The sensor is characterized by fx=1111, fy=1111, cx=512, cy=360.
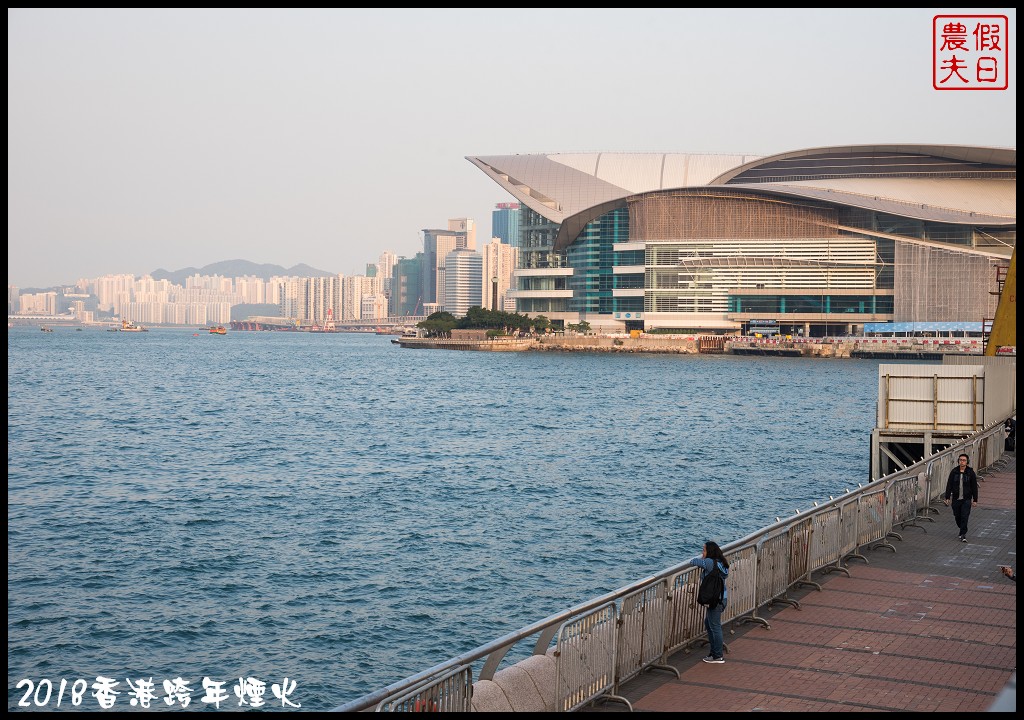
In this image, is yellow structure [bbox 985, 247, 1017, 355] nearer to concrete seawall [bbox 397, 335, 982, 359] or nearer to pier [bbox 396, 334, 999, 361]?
pier [bbox 396, 334, 999, 361]

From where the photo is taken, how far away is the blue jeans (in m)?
10.2

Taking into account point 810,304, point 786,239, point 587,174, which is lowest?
point 810,304

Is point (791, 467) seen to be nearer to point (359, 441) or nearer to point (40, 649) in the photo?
point (359, 441)

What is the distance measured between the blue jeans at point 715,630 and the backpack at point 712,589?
0.07m

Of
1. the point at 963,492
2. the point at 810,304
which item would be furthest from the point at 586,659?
the point at 810,304

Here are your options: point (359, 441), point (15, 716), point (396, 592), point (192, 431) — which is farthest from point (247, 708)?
point (192, 431)

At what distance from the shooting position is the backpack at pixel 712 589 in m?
10.4

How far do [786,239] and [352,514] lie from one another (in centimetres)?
11152

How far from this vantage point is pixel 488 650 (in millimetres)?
8172

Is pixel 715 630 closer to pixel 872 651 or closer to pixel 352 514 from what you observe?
pixel 872 651

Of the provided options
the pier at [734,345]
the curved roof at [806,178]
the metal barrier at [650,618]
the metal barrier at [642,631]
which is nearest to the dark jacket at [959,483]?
the metal barrier at [650,618]

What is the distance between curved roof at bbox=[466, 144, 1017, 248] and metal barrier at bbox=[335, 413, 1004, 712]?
117 m

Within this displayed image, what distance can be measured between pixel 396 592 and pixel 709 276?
389 feet

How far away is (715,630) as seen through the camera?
33.5 feet
